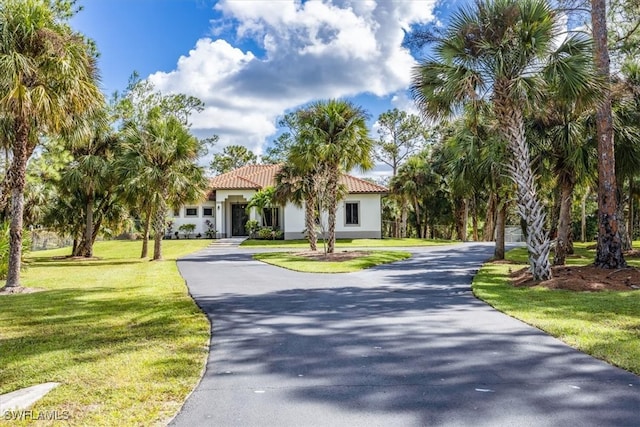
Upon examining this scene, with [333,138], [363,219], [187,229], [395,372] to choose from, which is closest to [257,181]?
[187,229]

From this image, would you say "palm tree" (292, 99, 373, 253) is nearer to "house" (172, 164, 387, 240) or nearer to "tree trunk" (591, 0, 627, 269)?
"tree trunk" (591, 0, 627, 269)

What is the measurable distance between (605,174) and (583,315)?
620 centimetres

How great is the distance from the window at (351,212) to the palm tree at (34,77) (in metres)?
24.4

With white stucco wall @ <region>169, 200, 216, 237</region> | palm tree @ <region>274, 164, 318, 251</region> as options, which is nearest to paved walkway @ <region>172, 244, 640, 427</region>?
palm tree @ <region>274, 164, 318, 251</region>

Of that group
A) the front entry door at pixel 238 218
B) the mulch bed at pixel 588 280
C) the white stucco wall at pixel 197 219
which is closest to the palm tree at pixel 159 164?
the mulch bed at pixel 588 280

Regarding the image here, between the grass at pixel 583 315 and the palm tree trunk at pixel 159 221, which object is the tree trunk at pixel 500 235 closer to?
the grass at pixel 583 315

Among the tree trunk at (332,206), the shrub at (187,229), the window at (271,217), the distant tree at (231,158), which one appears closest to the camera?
the tree trunk at (332,206)

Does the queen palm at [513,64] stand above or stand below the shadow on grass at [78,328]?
above

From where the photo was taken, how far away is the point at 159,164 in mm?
19469

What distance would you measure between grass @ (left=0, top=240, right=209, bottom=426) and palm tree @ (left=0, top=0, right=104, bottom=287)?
3272 mm

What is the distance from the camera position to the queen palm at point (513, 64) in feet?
35.2

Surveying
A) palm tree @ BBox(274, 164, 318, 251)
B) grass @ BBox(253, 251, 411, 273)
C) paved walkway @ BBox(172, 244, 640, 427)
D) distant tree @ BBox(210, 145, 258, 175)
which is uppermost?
distant tree @ BBox(210, 145, 258, 175)

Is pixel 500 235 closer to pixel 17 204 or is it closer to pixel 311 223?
pixel 311 223

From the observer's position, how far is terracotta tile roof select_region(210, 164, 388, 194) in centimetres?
3469
